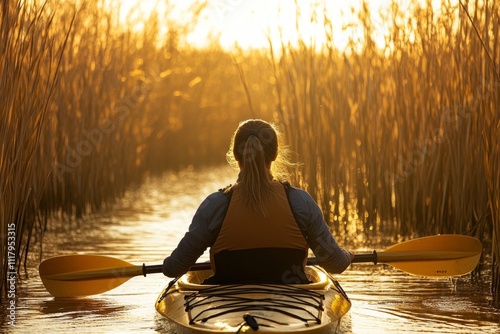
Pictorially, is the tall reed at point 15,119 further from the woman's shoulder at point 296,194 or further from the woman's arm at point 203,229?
the woman's shoulder at point 296,194

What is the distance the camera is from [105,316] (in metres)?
5.83

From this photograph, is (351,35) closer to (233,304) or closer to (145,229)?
(145,229)

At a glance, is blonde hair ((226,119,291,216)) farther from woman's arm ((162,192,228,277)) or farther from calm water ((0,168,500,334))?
calm water ((0,168,500,334))

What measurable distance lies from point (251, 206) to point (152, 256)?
3280 millimetres

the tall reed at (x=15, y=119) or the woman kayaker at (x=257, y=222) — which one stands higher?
the tall reed at (x=15, y=119)

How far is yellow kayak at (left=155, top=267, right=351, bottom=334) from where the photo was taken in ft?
15.0

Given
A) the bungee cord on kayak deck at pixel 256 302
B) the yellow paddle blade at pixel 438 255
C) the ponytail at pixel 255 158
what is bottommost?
the yellow paddle blade at pixel 438 255

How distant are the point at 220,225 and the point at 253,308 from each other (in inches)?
20.1

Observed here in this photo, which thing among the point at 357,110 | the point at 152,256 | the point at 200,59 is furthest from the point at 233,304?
the point at 200,59

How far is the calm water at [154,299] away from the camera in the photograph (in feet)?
18.0

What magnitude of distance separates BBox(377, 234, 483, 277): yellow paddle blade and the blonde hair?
5.16 feet
